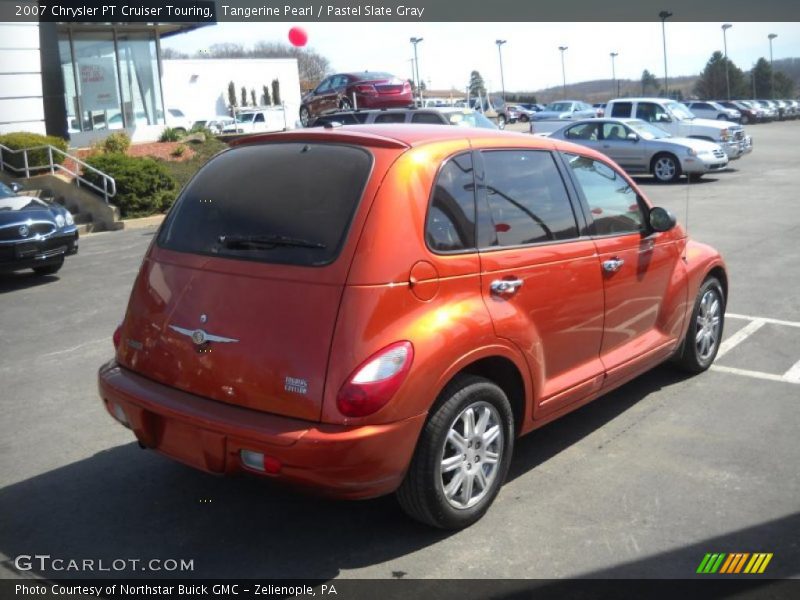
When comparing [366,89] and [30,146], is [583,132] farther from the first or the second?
[30,146]

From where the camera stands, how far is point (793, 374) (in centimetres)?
626

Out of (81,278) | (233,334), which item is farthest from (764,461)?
(81,278)

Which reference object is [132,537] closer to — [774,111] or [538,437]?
[538,437]

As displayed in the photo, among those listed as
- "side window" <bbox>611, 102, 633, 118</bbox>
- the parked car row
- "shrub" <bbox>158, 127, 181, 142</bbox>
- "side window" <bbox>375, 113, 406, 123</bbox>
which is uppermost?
the parked car row

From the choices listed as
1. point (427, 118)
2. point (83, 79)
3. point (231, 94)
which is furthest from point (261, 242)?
point (231, 94)

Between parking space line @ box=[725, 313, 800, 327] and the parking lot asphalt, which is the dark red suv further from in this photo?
the parking lot asphalt

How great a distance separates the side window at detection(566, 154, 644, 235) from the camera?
4961 millimetres

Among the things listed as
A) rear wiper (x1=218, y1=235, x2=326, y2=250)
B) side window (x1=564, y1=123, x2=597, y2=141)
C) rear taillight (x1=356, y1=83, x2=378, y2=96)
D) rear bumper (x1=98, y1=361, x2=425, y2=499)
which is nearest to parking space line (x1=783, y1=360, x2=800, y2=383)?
rear bumper (x1=98, y1=361, x2=425, y2=499)

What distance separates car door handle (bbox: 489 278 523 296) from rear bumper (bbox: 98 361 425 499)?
802 mm

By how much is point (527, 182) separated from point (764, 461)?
6.81 ft

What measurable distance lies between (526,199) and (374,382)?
1570 millimetres

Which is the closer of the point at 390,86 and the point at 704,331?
the point at 704,331

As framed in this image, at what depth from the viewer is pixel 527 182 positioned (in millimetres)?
4535

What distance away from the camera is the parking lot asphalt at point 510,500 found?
3727 millimetres
